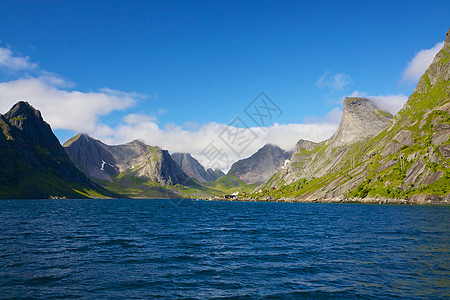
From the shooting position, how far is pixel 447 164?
7800 inches

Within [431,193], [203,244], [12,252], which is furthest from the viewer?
[431,193]

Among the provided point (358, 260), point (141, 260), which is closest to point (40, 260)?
point (141, 260)

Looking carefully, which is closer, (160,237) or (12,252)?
(12,252)

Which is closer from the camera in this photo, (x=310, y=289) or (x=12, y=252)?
(x=310, y=289)

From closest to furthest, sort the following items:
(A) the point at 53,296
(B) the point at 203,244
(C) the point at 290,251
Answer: (A) the point at 53,296 → (C) the point at 290,251 → (B) the point at 203,244

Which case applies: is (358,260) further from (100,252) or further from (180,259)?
(100,252)

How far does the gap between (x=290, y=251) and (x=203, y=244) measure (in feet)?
45.5

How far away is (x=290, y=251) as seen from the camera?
129 ft

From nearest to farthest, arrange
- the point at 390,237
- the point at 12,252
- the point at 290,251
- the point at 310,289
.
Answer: the point at 310,289
the point at 12,252
the point at 290,251
the point at 390,237

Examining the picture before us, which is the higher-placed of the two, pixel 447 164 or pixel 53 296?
pixel 447 164

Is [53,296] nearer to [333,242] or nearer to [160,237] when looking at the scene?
[160,237]

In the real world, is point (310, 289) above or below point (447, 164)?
below

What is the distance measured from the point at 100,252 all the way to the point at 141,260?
304 inches

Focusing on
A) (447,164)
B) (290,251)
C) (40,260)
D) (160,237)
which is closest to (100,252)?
(40,260)
